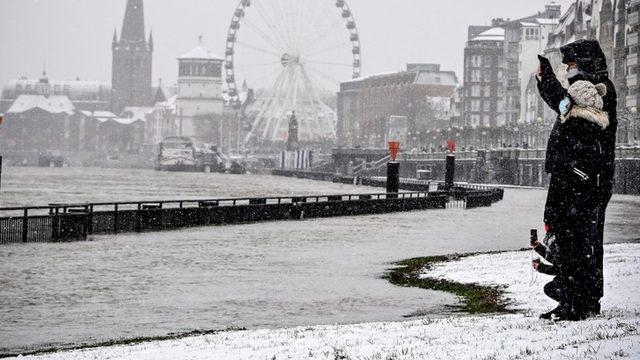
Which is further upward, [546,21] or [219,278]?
[546,21]

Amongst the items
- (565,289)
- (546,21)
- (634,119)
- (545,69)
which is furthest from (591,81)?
(546,21)

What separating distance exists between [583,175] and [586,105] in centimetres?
94

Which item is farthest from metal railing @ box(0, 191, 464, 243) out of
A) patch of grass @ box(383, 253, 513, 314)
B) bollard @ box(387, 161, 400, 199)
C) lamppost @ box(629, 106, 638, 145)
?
lamppost @ box(629, 106, 638, 145)

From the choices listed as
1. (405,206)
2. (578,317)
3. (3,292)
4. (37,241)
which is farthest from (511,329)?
(405,206)

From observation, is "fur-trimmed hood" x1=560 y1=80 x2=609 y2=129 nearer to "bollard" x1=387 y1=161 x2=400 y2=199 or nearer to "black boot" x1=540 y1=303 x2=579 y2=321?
"black boot" x1=540 y1=303 x2=579 y2=321

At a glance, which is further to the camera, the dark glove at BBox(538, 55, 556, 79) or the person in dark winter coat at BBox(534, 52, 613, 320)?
the dark glove at BBox(538, 55, 556, 79)

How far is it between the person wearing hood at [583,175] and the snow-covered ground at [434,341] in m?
0.57

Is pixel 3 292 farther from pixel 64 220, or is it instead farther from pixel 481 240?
pixel 481 240

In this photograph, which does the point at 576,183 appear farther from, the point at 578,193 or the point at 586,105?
the point at 586,105

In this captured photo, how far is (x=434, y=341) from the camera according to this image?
15.1 m

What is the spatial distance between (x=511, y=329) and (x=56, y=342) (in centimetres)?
820

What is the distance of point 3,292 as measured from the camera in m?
28.0

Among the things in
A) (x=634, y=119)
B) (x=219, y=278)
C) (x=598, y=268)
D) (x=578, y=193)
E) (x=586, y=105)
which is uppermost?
(x=634, y=119)

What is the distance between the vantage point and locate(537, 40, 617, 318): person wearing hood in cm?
1577
